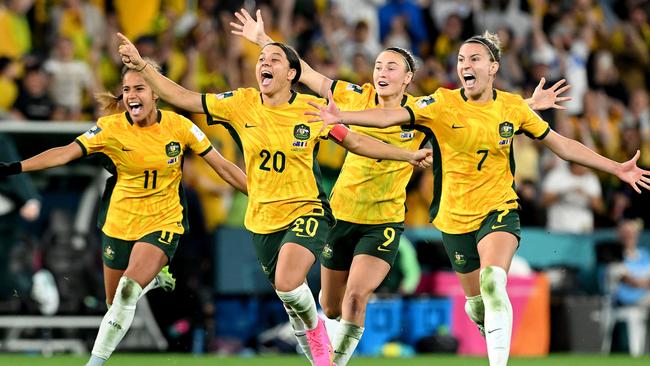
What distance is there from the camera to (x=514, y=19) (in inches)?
942

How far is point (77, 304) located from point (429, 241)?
175 inches

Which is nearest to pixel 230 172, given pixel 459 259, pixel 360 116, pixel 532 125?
pixel 360 116

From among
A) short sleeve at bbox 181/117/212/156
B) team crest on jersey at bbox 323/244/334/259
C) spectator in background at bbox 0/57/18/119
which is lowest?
team crest on jersey at bbox 323/244/334/259

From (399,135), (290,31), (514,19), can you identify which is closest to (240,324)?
(290,31)

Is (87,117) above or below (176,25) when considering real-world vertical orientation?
below

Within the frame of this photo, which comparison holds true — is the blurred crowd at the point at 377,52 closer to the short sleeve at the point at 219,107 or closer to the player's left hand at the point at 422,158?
the short sleeve at the point at 219,107

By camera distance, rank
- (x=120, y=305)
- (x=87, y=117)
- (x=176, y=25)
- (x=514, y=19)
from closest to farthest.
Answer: (x=120, y=305)
(x=87, y=117)
(x=176, y=25)
(x=514, y=19)

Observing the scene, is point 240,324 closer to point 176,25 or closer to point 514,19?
point 176,25

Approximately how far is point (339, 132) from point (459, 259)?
141 centimetres

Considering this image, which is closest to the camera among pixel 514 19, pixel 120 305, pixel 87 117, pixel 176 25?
pixel 120 305

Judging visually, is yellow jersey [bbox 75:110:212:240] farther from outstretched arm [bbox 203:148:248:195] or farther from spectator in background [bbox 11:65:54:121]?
spectator in background [bbox 11:65:54:121]

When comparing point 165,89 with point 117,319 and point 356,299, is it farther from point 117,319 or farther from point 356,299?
point 356,299

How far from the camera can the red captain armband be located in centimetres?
1215

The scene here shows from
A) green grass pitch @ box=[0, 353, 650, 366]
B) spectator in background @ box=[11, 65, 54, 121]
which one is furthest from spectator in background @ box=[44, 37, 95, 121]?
green grass pitch @ box=[0, 353, 650, 366]
